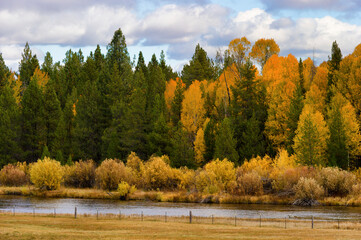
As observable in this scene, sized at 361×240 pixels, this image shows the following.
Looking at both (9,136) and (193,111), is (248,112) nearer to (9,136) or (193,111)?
(193,111)

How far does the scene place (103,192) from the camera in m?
94.3

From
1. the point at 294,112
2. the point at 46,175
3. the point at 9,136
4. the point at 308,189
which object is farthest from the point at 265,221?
the point at 9,136

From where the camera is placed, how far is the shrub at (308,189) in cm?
8050

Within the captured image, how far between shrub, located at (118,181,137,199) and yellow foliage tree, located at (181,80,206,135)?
25183 millimetres

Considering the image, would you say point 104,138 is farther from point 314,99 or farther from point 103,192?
point 314,99

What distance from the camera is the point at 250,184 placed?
87562 millimetres

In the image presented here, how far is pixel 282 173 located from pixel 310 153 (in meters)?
5.77

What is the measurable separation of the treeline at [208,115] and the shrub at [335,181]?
4.72m

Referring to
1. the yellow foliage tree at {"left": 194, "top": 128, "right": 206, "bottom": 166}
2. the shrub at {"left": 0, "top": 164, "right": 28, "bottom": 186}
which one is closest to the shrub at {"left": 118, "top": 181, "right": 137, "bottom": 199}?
the yellow foliage tree at {"left": 194, "top": 128, "right": 206, "bottom": 166}

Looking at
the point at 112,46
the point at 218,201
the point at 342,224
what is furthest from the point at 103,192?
the point at 112,46

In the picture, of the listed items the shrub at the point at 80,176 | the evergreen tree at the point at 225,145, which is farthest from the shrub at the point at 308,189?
the shrub at the point at 80,176

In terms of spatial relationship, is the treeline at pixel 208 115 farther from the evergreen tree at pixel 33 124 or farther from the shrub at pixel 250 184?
the shrub at pixel 250 184

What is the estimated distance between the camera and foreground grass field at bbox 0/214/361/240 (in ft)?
141

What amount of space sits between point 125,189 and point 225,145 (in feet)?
64.8
